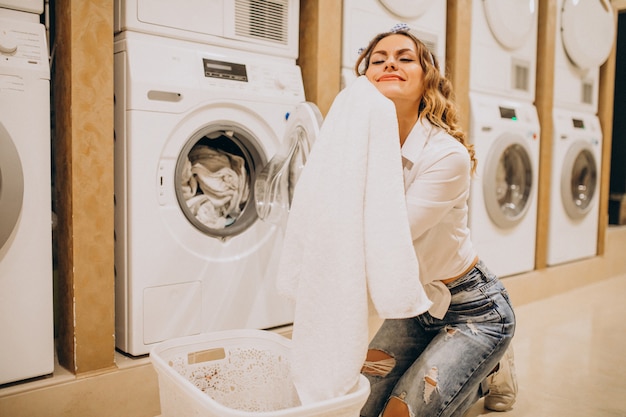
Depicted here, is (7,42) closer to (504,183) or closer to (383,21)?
(383,21)

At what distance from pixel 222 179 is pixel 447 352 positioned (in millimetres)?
1032

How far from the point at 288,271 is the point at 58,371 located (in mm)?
916

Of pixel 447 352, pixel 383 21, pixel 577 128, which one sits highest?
pixel 383 21

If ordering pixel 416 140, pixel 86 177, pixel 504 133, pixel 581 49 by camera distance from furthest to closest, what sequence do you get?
pixel 581 49 → pixel 504 133 → pixel 86 177 → pixel 416 140

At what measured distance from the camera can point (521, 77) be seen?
312cm

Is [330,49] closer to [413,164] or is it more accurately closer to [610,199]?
[413,164]

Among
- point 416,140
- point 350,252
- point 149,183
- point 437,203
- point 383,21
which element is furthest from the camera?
point 383,21

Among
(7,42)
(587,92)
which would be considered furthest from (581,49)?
(7,42)

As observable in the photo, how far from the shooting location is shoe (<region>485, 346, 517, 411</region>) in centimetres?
174

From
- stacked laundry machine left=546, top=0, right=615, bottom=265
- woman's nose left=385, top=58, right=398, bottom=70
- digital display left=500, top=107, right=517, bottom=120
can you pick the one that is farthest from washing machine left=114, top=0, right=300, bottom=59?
stacked laundry machine left=546, top=0, right=615, bottom=265

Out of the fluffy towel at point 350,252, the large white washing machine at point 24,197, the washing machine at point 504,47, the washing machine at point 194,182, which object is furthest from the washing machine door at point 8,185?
the washing machine at point 504,47

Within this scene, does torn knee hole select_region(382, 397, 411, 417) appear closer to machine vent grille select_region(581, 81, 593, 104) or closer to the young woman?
the young woman

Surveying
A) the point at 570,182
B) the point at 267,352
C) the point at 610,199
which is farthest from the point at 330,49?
the point at 610,199

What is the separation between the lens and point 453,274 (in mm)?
1427
